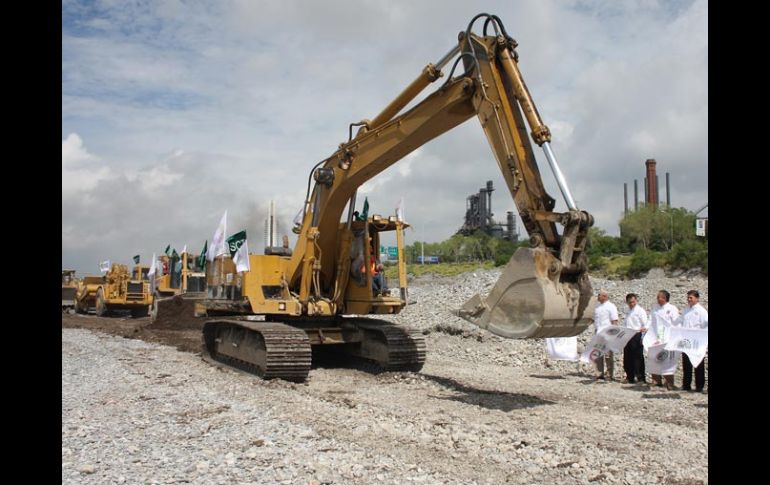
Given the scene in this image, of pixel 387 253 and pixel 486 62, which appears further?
pixel 387 253

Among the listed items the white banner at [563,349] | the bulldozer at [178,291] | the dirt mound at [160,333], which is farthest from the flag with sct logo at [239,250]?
the bulldozer at [178,291]

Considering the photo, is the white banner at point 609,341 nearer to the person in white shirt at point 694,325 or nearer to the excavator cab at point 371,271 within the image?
the person in white shirt at point 694,325

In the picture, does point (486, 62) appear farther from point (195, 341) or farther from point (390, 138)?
point (195, 341)

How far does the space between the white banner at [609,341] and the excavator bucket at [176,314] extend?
49.2 ft

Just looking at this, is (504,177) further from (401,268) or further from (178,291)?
(178,291)

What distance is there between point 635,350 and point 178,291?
19.9 meters

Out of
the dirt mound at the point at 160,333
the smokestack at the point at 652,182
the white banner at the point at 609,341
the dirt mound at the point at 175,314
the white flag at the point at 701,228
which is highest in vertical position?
the smokestack at the point at 652,182

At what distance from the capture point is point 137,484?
507 cm

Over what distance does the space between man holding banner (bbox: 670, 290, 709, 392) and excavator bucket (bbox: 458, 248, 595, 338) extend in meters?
2.57

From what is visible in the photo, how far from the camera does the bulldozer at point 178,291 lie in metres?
22.7

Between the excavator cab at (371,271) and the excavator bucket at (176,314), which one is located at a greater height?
the excavator cab at (371,271)

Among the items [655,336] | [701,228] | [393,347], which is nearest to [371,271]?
[393,347]
